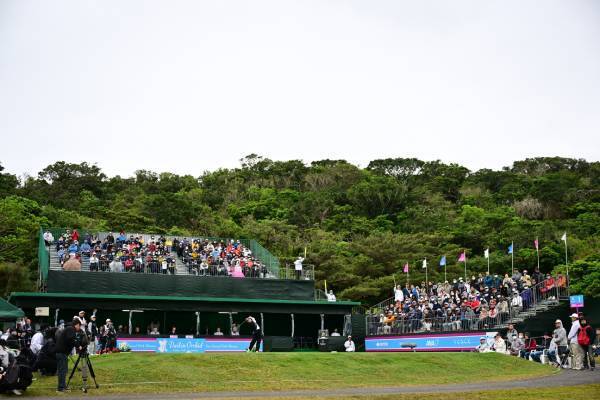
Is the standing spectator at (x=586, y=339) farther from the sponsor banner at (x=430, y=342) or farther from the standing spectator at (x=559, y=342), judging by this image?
the sponsor banner at (x=430, y=342)

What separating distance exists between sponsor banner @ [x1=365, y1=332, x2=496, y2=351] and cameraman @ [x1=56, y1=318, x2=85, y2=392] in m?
20.9

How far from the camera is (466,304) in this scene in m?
41.3

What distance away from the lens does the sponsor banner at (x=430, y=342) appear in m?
38.9

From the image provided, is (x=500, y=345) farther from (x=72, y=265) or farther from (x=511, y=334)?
(x=72, y=265)

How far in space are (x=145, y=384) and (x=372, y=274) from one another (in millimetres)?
44173

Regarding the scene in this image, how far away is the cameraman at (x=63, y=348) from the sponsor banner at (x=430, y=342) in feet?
68.6

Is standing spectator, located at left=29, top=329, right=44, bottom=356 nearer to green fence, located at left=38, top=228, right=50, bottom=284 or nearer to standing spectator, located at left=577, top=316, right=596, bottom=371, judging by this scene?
standing spectator, located at left=577, top=316, right=596, bottom=371

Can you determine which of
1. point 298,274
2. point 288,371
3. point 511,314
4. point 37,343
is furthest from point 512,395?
point 298,274

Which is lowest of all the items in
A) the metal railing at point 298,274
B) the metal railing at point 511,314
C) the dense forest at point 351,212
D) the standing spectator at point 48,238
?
the metal railing at point 511,314

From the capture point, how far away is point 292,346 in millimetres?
43688

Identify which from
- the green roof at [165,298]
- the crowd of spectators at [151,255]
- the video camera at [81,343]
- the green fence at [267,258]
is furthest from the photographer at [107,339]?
the green fence at [267,258]

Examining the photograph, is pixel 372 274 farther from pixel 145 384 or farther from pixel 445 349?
pixel 145 384

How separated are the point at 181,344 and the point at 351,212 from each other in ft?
165

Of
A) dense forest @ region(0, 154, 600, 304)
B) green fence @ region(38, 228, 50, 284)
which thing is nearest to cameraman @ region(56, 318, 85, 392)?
green fence @ region(38, 228, 50, 284)
